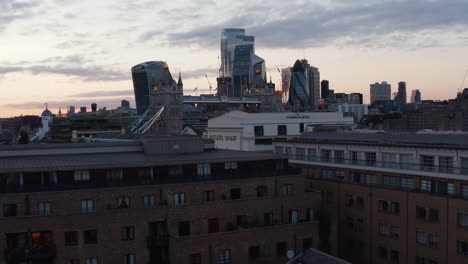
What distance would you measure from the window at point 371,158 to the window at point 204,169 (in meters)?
19.9

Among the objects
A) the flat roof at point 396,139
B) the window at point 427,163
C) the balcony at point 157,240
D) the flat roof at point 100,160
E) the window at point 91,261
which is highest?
the flat roof at point 396,139

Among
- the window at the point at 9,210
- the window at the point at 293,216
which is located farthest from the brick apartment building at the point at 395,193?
the window at the point at 9,210

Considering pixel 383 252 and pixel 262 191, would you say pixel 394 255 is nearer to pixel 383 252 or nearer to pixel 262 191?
pixel 383 252

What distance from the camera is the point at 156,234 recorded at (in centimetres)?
4594

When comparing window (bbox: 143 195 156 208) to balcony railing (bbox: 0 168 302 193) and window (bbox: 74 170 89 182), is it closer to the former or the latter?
balcony railing (bbox: 0 168 302 193)

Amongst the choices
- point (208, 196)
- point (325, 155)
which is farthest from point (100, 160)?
point (325, 155)

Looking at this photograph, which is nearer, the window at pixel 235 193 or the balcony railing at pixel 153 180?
the balcony railing at pixel 153 180

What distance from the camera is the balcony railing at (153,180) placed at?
141 feet

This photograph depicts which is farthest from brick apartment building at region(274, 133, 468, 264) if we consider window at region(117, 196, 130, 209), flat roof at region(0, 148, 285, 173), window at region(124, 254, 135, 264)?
window at region(117, 196, 130, 209)

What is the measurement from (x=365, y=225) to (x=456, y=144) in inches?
529

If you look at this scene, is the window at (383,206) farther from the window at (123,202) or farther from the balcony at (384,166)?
the window at (123,202)

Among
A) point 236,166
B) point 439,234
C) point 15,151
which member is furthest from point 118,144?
point 439,234

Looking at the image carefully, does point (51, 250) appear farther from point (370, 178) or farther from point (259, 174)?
point (370, 178)

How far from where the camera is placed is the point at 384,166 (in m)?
56.6
